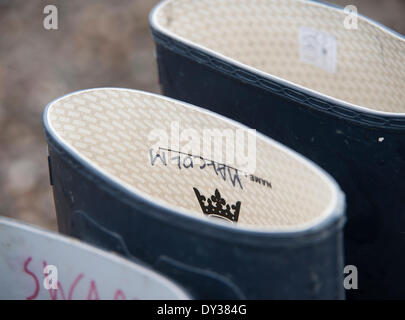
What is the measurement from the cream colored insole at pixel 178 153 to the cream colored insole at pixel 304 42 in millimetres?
173

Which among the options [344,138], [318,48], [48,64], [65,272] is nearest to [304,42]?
[318,48]

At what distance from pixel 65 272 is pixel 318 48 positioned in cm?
55

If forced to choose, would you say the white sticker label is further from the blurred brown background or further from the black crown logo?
the blurred brown background

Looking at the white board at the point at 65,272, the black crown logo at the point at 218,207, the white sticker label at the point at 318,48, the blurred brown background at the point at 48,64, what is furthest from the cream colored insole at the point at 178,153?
the blurred brown background at the point at 48,64

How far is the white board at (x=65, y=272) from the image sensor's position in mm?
583

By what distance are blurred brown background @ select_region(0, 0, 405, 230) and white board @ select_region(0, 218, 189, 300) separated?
775 millimetres

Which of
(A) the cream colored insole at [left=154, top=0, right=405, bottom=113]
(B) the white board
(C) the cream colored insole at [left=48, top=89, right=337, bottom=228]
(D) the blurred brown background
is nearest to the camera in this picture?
(B) the white board

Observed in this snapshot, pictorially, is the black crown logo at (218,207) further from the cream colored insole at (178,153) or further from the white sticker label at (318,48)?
the white sticker label at (318,48)

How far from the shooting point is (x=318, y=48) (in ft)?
3.24

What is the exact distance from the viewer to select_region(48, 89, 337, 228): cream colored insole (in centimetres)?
72

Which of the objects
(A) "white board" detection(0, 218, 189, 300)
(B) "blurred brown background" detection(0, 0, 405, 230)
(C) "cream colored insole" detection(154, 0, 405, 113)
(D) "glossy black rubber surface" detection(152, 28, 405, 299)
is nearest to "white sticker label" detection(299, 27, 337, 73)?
(C) "cream colored insole" detection(154, 0, 405, 113)

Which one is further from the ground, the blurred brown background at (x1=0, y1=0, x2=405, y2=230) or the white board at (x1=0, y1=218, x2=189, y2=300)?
the white board at (x1=0, y1=218, x2=189, y2=300)

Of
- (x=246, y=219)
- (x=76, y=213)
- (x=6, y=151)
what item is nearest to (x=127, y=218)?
(x=76, y=213)

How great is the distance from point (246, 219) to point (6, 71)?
1294 millimetres
